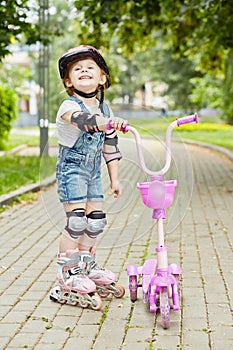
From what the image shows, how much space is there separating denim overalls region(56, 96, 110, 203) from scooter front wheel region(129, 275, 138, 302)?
659mm

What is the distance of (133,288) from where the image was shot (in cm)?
540

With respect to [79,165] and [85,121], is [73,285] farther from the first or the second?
[85,121]

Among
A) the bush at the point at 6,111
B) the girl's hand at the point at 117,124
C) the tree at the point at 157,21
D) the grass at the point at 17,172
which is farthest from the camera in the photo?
the bush at the point at 6,111

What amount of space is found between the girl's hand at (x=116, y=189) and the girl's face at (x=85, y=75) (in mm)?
701

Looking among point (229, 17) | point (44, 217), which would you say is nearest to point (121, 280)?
point (44, 217)

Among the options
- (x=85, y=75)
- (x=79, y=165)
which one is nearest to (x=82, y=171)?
(x=79, y=165)

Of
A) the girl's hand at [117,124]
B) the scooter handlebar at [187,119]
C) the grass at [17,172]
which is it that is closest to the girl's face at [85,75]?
the girl's hand at [117,124]

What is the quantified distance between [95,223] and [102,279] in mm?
437

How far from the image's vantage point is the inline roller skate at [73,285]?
17.3 ft

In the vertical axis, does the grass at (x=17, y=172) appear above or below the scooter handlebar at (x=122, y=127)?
below

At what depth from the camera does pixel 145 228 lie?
538 cm

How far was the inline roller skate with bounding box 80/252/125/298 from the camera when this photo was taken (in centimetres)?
551

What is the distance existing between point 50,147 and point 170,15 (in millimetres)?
9740

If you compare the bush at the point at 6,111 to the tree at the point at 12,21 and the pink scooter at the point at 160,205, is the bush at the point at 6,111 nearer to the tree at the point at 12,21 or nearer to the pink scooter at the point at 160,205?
the tree at the point at 12,21
